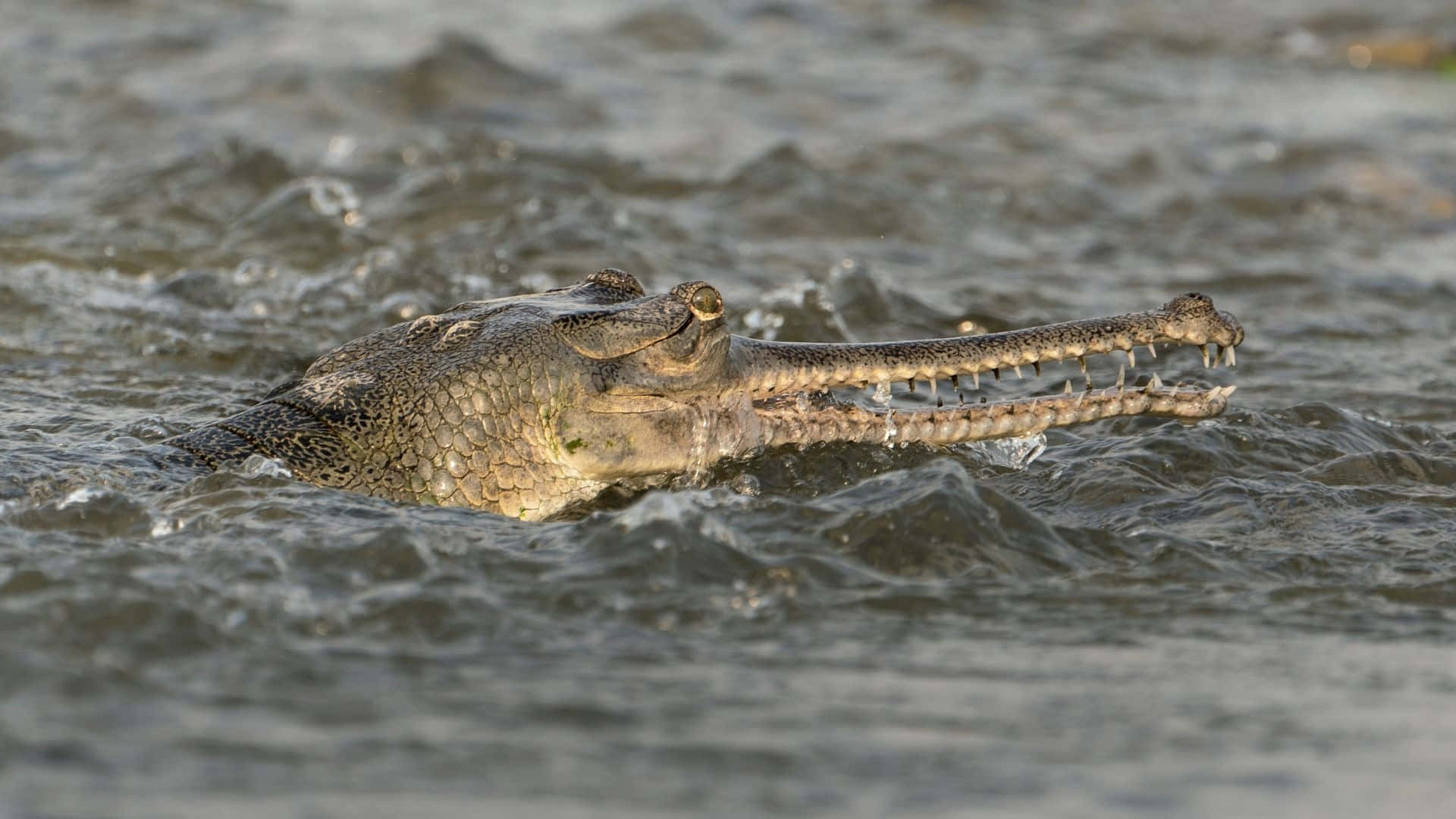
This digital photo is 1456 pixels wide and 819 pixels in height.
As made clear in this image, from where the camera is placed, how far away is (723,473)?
648 centimetres

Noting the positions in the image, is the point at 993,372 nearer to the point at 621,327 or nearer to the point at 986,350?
the point at 986,350

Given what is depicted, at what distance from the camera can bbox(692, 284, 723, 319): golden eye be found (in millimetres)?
6316

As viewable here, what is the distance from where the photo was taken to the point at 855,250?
11.7m

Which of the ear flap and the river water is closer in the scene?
the river water

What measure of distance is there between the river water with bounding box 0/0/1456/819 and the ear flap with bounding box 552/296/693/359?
1.85 ft

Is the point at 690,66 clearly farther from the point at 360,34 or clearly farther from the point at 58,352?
the point at 58,352

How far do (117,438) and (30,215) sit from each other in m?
5.33

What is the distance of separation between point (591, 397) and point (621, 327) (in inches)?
10.9

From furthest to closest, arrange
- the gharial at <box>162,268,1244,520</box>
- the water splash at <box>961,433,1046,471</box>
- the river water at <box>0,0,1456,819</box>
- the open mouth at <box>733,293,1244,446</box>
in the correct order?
the water splash at <box>961,433,1046,471</box>, the open mouth at <box>733,293,1244,446</box>, the gharial at <box>162,268,1244,520</box>, the river water at <box>0,0,1456,819</box>

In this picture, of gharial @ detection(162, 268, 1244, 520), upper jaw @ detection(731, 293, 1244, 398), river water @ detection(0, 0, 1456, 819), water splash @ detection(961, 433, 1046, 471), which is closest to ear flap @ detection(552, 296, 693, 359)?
gharial @ detection(162, 268, 1244, 520)

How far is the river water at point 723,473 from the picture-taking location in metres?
4.00

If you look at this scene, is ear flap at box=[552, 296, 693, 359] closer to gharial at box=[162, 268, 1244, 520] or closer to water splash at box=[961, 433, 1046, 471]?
gharial at box=[162, 268, 1244, 520]

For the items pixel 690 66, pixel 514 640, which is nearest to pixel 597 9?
pixel 690 66

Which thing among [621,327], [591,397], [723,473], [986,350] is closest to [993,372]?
[986,350]
